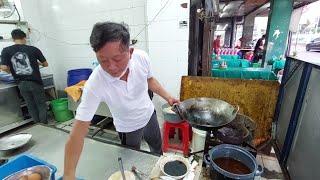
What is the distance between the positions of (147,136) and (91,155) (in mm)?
575

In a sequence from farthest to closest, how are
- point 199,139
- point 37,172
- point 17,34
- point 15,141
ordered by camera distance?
1. point 17,34
2. point 199,139
3. point 15,141
4. point 37,172

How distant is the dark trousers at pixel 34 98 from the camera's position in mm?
3215

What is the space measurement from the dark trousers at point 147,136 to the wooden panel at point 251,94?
124cm

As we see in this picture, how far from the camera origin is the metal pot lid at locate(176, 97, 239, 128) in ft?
4.46

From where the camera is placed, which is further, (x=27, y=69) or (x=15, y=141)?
(x=27, y=69)

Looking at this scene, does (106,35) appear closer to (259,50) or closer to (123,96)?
(123,96)

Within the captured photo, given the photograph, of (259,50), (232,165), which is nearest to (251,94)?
(232,165)

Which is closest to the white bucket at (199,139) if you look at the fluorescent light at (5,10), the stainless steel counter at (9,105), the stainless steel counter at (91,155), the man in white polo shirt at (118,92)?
the man in white polo shirt at (118,92)

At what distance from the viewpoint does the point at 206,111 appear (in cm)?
147

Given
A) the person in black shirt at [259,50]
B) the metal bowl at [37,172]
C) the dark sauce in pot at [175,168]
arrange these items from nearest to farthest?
the metal bowl at [37,172], the dark sauce in pot at [175,168], the person in black shirt at [259,50]

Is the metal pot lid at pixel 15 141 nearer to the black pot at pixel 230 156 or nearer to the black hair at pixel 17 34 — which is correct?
the black pot at pixel 230 156

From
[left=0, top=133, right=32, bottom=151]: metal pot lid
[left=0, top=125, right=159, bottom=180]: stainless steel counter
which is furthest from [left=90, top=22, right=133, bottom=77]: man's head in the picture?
[left=0, top=133, right=32, bottom=151]: metal pot lid

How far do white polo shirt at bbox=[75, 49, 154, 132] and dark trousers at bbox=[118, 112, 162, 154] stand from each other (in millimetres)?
61

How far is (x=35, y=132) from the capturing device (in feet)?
4.81
